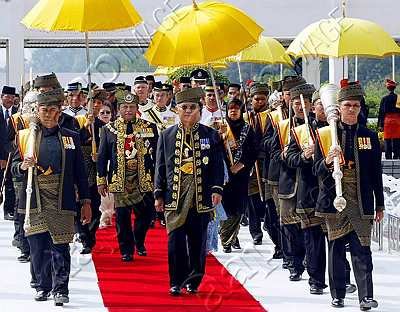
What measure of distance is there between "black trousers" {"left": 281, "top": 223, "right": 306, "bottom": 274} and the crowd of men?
0.01m

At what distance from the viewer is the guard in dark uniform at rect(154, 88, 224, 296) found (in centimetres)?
859

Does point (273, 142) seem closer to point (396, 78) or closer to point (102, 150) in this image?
point (102, 150)

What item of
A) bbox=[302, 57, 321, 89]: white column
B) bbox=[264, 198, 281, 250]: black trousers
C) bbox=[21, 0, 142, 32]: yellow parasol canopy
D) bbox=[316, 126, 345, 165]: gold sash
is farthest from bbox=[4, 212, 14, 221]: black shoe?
bbox=[302, 57, 321, 89]: white column

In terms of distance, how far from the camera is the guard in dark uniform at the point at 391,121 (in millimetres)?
20922

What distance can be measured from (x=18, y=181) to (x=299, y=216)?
2.60 m

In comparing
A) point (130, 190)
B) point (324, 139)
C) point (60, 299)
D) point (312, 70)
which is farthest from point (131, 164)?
point (312, 70)

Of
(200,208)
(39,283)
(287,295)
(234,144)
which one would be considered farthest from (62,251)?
(234,144)

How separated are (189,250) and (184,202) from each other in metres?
0.44

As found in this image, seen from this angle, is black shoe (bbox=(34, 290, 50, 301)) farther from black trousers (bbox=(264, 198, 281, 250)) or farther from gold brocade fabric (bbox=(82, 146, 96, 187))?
black trousers (bbox=(264, 198, 281, 250))

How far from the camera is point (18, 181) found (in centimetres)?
950

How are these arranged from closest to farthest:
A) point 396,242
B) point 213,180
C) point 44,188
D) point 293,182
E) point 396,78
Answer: point 44,188, point 213,180, point 293,182, point 396,242, point 396,78

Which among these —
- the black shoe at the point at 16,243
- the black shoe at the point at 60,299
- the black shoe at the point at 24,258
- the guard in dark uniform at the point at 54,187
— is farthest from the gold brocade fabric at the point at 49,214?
the black shoe at the point at 16,243

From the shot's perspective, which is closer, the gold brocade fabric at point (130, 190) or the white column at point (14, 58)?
the gold brocade fabric at point (130, 190)

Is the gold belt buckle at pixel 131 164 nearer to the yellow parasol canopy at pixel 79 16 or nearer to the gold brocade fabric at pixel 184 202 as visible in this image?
the yellow parasol canopy at pixel 79 16
